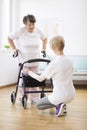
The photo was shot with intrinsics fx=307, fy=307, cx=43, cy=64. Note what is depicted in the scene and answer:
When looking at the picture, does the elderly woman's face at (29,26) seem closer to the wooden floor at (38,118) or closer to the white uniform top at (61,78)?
the white uniform top at (61,78)

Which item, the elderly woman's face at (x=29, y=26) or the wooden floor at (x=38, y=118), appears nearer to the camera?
the wooden floor at (x=38, y=118)

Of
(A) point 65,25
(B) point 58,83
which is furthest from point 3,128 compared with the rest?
(A) point 65,25

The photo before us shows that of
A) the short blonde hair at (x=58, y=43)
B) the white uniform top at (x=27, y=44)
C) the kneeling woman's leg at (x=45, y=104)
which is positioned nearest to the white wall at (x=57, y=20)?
the white uniform top at (x=27, y=44)

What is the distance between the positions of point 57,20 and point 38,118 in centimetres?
375

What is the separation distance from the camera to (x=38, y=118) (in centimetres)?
337

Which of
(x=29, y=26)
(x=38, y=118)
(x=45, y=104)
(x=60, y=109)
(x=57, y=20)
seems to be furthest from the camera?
(x=57, y=20)

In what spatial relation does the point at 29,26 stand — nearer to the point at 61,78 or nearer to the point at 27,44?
the point at 27,44

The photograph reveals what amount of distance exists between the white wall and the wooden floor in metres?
2.51

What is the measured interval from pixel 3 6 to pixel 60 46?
3180mm

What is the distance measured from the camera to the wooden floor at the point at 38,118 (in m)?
2.97

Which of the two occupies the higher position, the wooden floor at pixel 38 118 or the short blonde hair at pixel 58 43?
the short blonde hair at pixel 58 43

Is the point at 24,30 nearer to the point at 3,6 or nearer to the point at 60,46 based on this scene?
the point at 60,46

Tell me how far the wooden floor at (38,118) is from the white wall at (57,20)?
2506 mm

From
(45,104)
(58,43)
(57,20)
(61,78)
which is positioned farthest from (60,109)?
(57,20)
